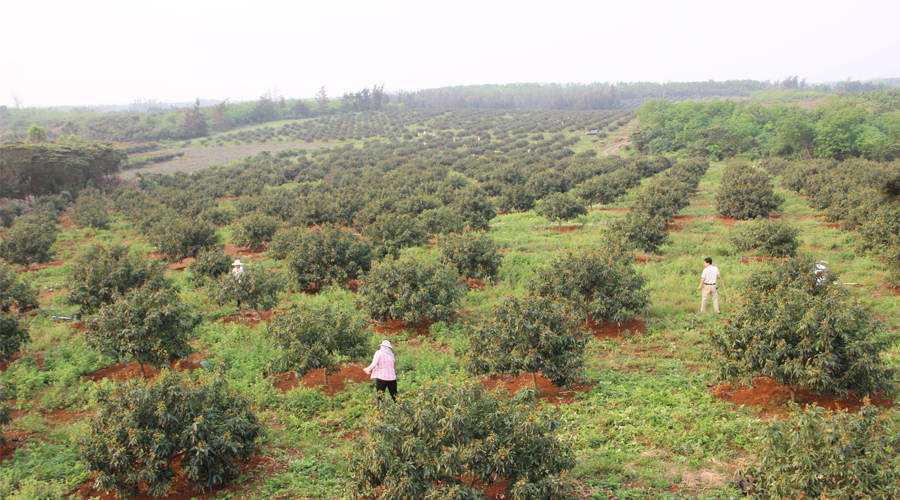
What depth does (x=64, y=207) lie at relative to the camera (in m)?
40.2

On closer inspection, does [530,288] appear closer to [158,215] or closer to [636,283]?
[636,283]

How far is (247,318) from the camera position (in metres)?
14.8

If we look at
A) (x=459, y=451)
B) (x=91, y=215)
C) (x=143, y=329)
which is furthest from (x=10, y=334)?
(x=91, y=215)

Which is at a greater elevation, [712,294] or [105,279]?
[105,279]

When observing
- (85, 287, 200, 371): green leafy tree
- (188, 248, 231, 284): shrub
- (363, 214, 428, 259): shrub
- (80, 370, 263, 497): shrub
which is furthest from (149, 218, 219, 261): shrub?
(80, 370, 263, 497): shrub

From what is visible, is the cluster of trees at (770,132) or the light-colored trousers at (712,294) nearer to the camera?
the light-colored trousers at (712,294)

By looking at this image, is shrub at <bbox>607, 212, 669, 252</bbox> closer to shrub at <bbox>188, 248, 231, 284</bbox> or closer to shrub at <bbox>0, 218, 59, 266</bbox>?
shrub at <bbox>188, 248, 231, 284</bbox>

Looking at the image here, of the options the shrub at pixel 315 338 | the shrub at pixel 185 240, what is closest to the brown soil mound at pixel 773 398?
the shrub at pixel 315 338

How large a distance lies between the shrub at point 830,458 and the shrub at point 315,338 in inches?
286

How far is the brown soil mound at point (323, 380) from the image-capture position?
1040cm

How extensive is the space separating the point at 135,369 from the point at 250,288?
10.5ft

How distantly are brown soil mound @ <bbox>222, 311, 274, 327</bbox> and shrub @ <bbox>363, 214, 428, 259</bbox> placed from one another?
492 cm

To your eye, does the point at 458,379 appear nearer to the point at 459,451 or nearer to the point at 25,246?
the point at 459,451

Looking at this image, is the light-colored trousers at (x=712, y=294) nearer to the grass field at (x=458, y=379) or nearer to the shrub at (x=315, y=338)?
the grass field at (x=458, y=379)
